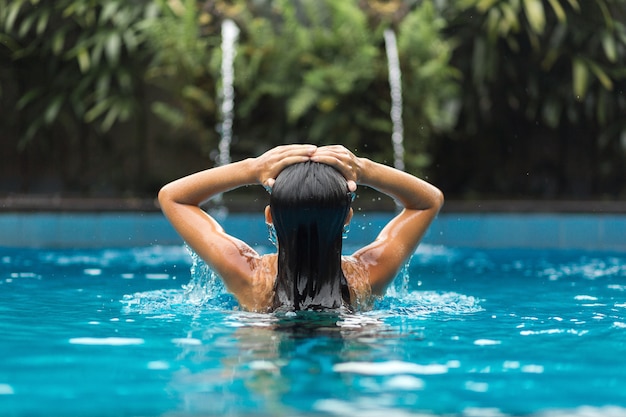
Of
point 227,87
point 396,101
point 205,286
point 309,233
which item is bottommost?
point 205,286

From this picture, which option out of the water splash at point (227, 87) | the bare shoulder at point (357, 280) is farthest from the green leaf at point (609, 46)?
the bare shoulder at point (357, 280)

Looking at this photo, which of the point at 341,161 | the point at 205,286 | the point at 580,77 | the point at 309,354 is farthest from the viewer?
the point at 580,77

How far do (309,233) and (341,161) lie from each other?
0.24 m

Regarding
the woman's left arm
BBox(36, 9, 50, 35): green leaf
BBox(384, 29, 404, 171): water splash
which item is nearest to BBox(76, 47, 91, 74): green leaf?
BBox(36, 9, 50, 35): green leaf

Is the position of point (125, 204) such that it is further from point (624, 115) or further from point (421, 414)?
point (421, 414)

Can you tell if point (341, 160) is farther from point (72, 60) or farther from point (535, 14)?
point (72, 60)

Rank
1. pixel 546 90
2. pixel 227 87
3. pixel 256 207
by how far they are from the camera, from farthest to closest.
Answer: pixel 546 90 → pixel 227 87 → pixel 256 207

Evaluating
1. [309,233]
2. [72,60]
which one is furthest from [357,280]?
[72,60]

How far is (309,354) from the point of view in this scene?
2.78 meters

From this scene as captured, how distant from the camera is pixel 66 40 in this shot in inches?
435

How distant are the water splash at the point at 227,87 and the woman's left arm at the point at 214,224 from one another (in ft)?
21.1

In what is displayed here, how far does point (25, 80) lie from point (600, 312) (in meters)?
8.51

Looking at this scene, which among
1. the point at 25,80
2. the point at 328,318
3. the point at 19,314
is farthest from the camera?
the point at 25,80

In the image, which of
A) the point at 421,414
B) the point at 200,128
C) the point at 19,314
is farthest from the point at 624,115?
the point at 421,414
